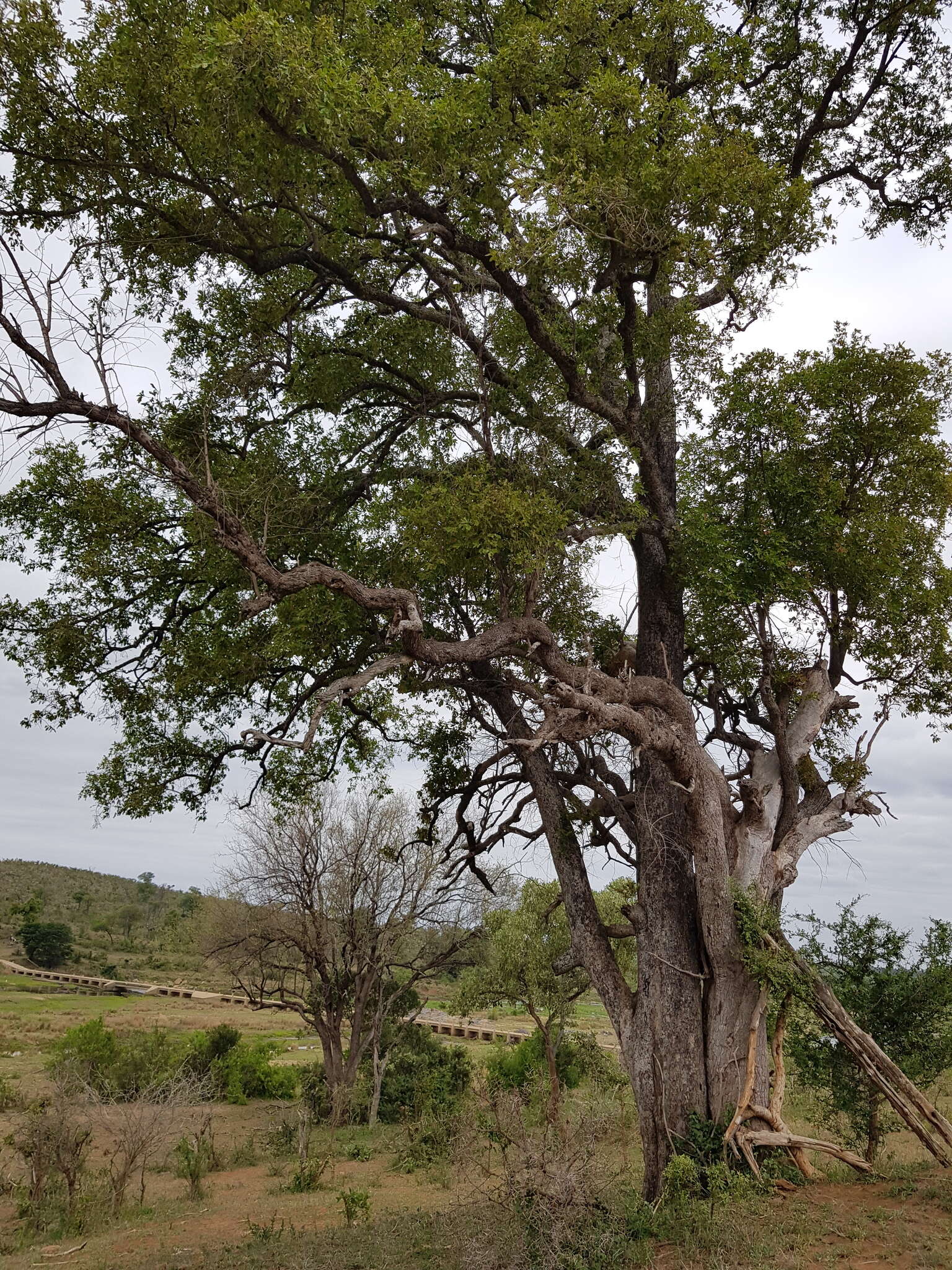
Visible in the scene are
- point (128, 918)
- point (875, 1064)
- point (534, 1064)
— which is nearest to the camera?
point (875, 1064)

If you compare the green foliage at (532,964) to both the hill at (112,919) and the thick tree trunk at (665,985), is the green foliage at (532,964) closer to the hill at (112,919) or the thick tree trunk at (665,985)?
the thick tree trunk at (665,985)

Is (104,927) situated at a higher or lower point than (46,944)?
higher

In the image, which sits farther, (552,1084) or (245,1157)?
(552,1084)

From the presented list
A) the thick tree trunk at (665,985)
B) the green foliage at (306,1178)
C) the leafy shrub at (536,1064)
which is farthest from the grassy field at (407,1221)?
the leafy shrub at (536,1064)

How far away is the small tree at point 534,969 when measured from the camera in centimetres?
2122

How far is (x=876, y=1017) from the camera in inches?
481

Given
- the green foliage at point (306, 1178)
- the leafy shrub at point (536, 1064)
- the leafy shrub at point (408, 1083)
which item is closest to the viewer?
the green foliage at point (306, 1178)

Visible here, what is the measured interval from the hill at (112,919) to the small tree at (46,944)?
131cm

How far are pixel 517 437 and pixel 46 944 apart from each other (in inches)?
2474

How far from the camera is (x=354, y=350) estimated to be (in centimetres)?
1187

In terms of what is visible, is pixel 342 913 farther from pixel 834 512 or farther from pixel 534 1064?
pixel 834 512

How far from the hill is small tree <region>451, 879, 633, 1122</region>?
22.3m

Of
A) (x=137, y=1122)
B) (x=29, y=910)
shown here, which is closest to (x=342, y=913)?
A: (x=137, y=1122)

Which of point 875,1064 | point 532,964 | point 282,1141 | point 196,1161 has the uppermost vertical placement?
point 532,964
